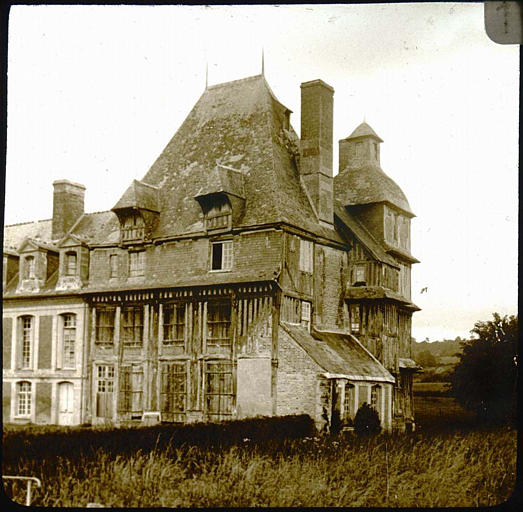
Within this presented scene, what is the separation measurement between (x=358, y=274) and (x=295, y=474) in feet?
15.5

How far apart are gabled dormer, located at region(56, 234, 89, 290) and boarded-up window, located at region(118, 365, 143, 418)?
1929 mm

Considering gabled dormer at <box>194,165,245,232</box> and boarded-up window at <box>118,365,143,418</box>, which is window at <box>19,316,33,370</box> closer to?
boarded-up window at <box>118,365,143,418</box>

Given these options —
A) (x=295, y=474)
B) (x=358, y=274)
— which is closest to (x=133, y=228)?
(x=358, y=274)

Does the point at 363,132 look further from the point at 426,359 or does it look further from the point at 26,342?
the point at 26,342

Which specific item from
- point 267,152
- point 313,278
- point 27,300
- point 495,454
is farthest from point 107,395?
point 495,454

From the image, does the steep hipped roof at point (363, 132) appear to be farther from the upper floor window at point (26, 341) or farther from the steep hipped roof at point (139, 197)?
the upper floor window at point (26, 341)

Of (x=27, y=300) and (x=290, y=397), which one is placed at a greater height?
(x=27, y=300)

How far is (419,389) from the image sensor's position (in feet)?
43.1

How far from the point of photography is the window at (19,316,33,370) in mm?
13031

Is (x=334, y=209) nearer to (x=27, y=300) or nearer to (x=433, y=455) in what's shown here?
(x=433, y=455)

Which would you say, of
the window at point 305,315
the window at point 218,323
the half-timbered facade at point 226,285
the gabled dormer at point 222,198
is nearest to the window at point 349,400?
the half-timbered facade at point 226,285

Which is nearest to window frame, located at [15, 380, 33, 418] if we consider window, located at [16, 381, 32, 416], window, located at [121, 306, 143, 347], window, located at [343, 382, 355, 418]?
window, located at [16, 381, 32, 416]

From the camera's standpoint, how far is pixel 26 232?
42.4ft

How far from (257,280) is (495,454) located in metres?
4.71
